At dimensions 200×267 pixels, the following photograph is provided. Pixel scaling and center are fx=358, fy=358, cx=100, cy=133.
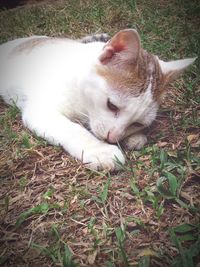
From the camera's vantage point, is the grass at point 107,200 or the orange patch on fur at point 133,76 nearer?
the grass at point 107,200

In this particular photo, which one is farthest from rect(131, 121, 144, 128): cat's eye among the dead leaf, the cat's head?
the dead leaf

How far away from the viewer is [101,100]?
2.40 meters

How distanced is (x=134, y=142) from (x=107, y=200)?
59 cm

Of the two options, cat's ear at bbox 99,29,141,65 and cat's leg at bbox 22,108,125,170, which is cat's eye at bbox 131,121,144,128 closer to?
cat's leg at bbox 22,108,125,170

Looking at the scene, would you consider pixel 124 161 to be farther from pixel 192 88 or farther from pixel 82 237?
pixel 192 88

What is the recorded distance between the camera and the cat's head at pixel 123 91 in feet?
7.59

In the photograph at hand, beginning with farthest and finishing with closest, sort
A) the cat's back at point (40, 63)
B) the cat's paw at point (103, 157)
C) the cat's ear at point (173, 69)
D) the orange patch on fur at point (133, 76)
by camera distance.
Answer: the cat's back at point (40, 63) → the cat's ear at point (173, 69) → the orange patch on fur at point (133, 76) → the cat's paw at point (103, 157)

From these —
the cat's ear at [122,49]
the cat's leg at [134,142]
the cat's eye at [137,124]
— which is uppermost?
the cat's ear at [122,49]

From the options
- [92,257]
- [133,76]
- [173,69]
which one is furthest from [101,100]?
[92,257]

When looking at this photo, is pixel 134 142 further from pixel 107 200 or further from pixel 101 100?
pixel 107 200

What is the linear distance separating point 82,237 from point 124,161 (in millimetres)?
615

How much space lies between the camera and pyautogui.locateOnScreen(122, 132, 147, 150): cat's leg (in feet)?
7.82

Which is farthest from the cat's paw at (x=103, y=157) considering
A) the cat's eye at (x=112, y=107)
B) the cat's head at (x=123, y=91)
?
the cat's eye at (x=112, y=107)

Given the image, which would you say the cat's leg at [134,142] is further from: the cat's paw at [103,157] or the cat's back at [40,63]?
the cat's back at [40,63]
